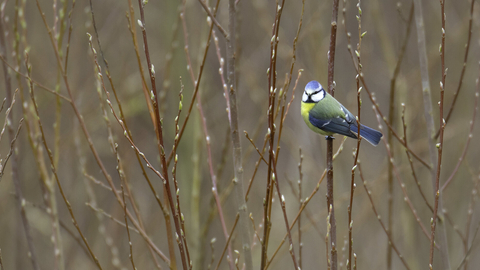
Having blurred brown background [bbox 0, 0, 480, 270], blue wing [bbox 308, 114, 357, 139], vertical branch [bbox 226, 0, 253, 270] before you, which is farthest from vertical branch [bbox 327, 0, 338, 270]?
blurred brown background [bbox 0, 0, 480, 270]

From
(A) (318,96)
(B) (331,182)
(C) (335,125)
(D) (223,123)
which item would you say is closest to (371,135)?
(C) (335,125)

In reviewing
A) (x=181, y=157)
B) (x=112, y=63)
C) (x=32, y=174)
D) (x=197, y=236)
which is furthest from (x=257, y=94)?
(x=32, y=174)

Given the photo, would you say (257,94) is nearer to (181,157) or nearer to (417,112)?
(181,157)

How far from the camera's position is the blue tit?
9.64ft

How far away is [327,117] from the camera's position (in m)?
2.99

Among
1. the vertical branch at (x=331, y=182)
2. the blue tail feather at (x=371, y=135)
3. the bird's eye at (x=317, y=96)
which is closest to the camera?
the vertical branch at (x=331, y=182)

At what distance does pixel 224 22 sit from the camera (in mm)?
5074

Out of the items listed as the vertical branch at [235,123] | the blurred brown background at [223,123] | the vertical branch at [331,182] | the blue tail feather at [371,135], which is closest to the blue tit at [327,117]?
the blue tail feather at [371,135]

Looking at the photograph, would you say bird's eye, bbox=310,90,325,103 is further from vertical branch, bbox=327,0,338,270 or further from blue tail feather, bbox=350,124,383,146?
vertical branch, bbox=327,0,338,270

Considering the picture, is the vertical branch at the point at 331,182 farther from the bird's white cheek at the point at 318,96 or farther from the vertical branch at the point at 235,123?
the bird's white cheek at the point at 318,96

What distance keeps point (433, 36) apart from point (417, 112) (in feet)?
6.68

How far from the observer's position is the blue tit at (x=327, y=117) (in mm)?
2939

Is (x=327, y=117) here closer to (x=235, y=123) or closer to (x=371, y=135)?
(x=371, y=135)

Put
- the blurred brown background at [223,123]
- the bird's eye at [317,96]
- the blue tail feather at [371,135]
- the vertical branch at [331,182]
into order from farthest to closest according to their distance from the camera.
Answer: the blurred brown background at [223,123]
the bird's eye at [317,96]
the blue tail feather at [371,135]
the vertical branch at [331,182]
